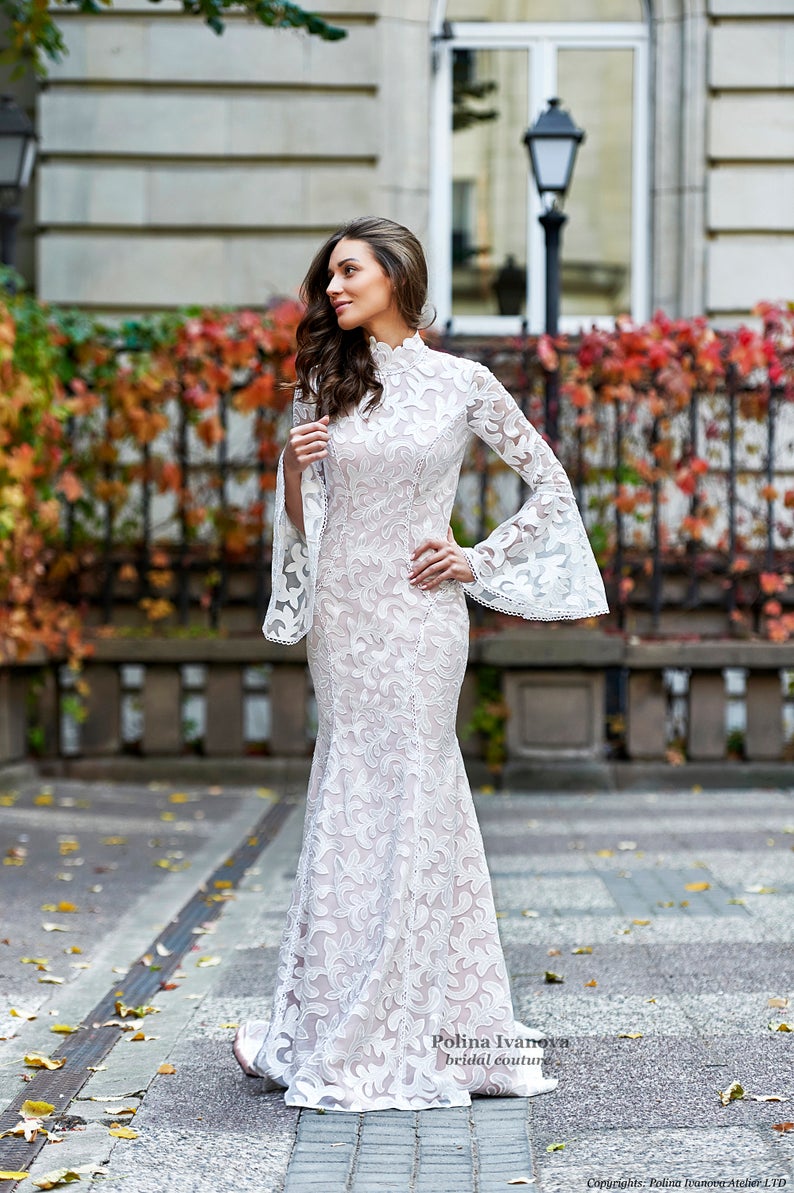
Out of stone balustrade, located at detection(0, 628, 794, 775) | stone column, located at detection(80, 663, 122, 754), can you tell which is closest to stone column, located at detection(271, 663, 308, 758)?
stone balustrade, located at detection(0, 628, 794, 775)

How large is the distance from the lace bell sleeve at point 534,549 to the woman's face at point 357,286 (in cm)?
32

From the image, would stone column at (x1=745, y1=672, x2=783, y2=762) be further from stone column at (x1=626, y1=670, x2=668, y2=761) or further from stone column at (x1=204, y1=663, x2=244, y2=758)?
stone column at (x1=204, y1=663, x2=244, y2=758)

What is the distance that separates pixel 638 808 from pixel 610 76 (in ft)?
21.8

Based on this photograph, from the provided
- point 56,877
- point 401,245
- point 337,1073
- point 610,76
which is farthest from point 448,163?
point 337,1073

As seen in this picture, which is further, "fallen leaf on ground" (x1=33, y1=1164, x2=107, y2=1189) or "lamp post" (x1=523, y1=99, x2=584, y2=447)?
"lamp post" (x1=523, y1=99, x2=584, y2=447)

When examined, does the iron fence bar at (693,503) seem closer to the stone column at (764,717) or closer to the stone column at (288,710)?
the stone column at (764,717)

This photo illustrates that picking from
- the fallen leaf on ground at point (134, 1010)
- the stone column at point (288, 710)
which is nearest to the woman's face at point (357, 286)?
the fallen leaf on ground at point (134, 1010)

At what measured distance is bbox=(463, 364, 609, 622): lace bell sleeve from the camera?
4.14 metres

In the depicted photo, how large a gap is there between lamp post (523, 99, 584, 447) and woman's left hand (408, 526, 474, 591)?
5.58m

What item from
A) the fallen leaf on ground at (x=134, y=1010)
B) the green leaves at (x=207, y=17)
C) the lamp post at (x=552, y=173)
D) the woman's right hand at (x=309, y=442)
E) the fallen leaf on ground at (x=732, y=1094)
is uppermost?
the green leaves at (x=207, y=17)

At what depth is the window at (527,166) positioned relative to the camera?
12.8 meters

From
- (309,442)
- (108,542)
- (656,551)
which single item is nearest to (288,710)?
(108,542)

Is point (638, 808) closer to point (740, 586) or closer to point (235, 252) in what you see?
point (740, 586)

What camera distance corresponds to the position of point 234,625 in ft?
33.9
